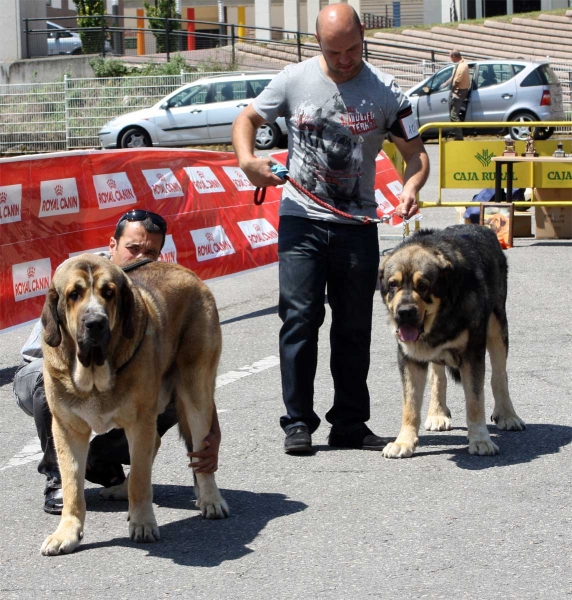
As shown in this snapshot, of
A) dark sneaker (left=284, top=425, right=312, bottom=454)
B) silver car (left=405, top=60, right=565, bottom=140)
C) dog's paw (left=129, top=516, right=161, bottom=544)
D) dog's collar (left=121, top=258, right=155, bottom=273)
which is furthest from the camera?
silver car (left=405, top=60, right=565, bottom=140)

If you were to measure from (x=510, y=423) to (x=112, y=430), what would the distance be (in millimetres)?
2386

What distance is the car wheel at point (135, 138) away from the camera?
80.9 feet

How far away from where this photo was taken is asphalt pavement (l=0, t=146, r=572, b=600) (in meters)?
4.11

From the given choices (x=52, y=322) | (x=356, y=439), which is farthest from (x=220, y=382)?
(x=52, y=322)

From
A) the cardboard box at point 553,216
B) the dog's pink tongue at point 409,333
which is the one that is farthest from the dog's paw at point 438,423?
the cardboard box at point 553,216

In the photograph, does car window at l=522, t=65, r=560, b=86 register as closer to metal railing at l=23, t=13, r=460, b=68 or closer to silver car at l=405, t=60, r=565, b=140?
silver car at l=405, t=60, r=565, b=140

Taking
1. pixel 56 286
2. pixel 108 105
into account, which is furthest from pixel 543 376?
pixel 108 105

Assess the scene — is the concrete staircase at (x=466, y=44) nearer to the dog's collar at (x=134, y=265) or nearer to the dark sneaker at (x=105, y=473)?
the dog's collar at (x=134, y=265)

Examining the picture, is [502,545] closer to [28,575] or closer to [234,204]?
[28,575]

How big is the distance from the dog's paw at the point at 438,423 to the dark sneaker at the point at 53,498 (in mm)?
2324

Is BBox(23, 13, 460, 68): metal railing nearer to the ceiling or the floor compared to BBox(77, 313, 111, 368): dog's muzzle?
nearer to the ceiling

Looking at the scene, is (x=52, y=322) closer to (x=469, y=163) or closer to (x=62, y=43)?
(x=469, y=163)

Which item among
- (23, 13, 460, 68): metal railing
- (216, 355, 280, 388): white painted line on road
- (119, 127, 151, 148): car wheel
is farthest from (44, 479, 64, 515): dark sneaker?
(23, 13, 460, 68): metal railing

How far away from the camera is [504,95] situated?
25.0 m
